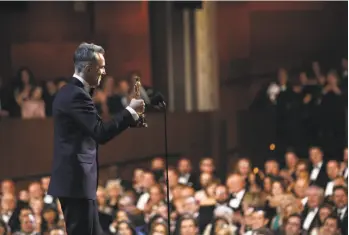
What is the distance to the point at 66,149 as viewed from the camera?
4777 mm

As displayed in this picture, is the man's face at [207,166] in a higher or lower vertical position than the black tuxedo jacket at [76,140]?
lower

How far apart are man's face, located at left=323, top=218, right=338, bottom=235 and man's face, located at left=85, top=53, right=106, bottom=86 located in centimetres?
477

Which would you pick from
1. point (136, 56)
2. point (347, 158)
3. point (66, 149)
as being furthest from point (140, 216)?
point (66, 149)

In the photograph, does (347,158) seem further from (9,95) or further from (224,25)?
(9,95)

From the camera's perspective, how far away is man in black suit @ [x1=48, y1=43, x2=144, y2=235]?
474 cm

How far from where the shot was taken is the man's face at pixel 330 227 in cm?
921

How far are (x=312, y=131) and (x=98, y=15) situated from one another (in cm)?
269

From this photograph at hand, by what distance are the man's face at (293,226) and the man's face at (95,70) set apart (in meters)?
4.51

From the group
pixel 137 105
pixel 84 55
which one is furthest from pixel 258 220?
pixel 84 55

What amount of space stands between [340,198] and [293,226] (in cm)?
99

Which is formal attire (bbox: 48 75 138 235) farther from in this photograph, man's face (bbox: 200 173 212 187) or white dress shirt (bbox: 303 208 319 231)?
man's face (bbox: 200 173 212 187)

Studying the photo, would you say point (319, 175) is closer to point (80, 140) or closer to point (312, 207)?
point (312, 207)

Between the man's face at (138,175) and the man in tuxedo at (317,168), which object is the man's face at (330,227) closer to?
the man in tuxedo at (317,168)

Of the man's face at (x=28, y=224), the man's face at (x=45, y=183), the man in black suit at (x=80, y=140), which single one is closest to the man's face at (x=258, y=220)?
the man's face at (x=28, y=224)
